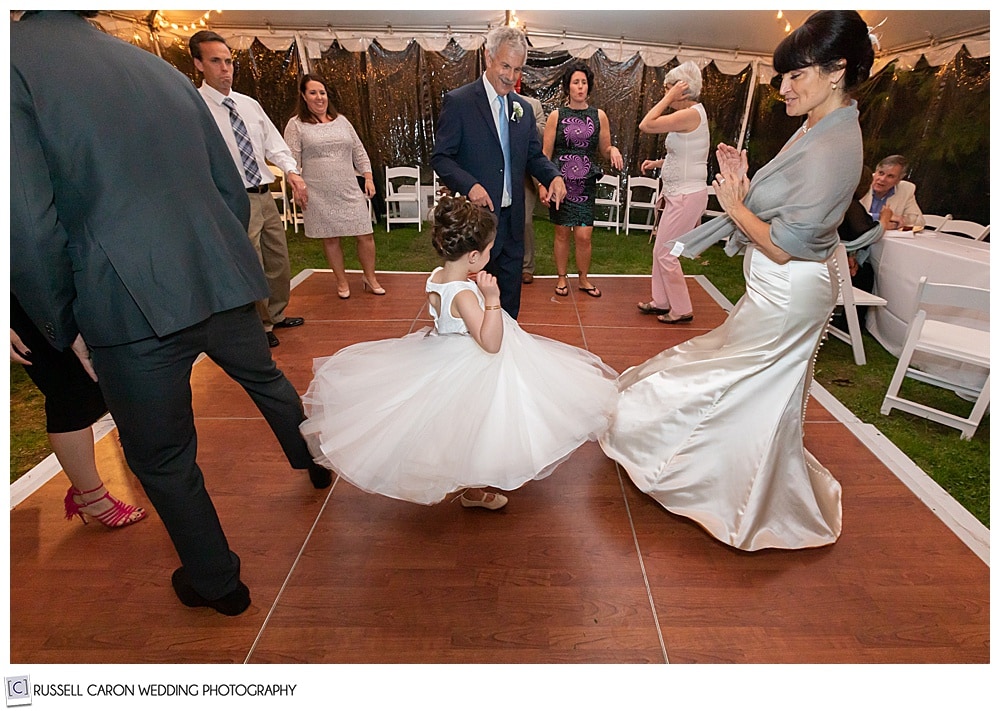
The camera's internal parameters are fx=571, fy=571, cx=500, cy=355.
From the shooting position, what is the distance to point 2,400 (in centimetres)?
152

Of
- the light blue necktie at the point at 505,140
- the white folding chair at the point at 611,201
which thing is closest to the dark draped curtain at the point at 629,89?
the white folding chair at the point at 611,201

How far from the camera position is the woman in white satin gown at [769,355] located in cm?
171

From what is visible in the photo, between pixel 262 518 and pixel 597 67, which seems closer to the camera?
pixel 262 518

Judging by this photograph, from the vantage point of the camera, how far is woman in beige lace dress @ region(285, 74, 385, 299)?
4285 millimetres

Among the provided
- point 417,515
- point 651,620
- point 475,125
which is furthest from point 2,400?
point 475,125

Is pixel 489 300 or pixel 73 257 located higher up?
pixel 73 257

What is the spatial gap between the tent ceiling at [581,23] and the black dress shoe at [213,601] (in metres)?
6.67

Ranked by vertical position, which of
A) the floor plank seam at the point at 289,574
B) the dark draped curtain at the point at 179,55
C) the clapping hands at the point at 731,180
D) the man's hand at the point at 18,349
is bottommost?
the floor plank seam at the point at 289,574

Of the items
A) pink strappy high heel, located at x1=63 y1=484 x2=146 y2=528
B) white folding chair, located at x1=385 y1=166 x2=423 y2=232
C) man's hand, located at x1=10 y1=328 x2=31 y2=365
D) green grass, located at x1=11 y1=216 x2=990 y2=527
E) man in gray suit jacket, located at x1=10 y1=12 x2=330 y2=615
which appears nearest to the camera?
man in gray suit jacket, located at x1=10 y1=12 x2=330 y2=615

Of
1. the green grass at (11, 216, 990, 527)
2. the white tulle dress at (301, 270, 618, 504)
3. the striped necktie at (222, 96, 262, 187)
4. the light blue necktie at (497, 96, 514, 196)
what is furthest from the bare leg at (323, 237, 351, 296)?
the white tulle dress at (301, 270, 618, 504)

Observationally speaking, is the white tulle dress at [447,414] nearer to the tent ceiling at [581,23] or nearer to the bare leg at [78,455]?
the bare leg at [78,455]

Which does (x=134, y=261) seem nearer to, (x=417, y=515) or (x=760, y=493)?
(x=417, y=515)

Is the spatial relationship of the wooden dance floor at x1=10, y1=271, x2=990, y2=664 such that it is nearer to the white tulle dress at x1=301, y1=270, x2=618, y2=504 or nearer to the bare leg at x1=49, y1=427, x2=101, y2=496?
the bare leg at x1=49, y1=427, x2=101, y2=496

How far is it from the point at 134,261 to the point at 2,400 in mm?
594
